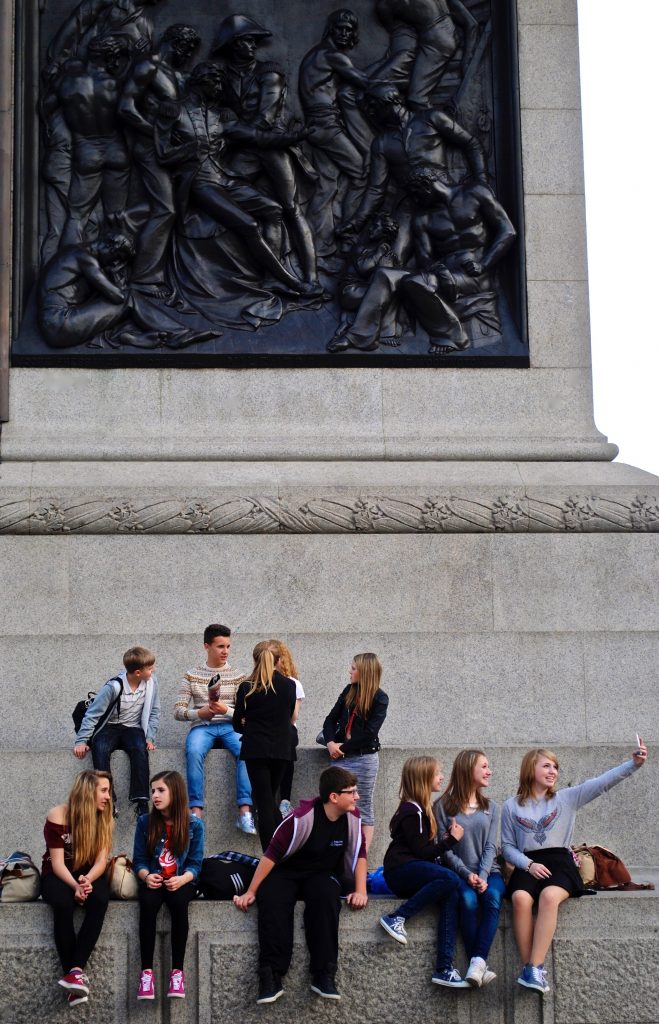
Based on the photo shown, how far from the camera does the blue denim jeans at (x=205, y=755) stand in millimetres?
12484

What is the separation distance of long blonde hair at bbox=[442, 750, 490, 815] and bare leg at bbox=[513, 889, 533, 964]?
714 mm

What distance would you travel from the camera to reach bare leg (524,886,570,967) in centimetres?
1041

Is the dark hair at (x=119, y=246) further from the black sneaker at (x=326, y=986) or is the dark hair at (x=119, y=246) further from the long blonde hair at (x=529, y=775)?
the black sneaker at (x=326, y=986)

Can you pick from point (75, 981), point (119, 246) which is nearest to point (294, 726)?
point (75, 981)

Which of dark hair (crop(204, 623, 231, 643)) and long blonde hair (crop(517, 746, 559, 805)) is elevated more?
dark hair (crop(204, 623, 231, 643))

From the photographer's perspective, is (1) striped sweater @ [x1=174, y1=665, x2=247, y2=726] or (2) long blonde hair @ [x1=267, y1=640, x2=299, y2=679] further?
(1) striped sweater @ [x1=174, y1=665, x2=247, y2=726]

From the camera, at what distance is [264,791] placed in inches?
466

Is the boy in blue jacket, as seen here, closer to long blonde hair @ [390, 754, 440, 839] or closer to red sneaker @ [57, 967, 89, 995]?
red sneaker @ [57, 967, 89, 995]

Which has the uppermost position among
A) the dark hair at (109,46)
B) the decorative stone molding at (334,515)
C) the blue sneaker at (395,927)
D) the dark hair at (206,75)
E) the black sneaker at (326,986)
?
the dark hair at (109,46)

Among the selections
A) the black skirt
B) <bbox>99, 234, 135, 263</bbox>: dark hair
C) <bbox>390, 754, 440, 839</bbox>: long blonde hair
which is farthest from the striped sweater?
<bbox>99, 234, 135, 263</bbox>: dark hair

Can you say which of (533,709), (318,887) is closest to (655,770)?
(533,709)

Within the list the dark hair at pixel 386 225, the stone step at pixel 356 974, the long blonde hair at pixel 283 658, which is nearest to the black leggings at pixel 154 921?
the stone step at pixel 356 974

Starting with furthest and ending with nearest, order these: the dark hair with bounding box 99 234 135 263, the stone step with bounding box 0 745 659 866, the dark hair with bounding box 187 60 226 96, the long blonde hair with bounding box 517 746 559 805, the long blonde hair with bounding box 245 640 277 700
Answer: the dark hair with bounding box 187 60 226 96 → the dark hair with bounding box 99 234 135 263 → the stone step with bounding box 0 745 659 866 → the long blonde hair with bounding box 245 640 277 700 → the long blonde hair with bounding box 517 746 559 805

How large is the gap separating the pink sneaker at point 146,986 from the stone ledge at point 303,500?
545 cm
